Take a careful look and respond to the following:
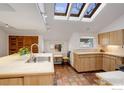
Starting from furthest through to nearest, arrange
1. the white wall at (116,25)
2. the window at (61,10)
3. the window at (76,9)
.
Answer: the white wall at (116,25), the window at (61,10), the window at (76,9)

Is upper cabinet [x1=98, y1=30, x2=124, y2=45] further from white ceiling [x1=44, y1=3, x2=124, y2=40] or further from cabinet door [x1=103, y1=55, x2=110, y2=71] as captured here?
cabinet door [x1=103, y1=55, x2=110, y2=71]

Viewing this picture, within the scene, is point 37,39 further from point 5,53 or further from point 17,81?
point 17,81

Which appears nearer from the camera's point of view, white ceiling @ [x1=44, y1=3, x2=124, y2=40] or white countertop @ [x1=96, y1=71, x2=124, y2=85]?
white countertop @ [x1=96, y1=71, x2=124, y2=85]

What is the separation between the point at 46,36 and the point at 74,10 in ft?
8.40

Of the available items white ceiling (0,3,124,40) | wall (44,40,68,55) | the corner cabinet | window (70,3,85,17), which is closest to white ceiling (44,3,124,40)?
white ceiling (0,3,124,40)

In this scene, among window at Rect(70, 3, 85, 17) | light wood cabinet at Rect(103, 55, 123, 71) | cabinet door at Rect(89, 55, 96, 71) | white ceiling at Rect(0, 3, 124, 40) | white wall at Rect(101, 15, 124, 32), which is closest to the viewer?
white ceiling at Rect(0, 3, 124, 40)

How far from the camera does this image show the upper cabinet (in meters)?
4.17

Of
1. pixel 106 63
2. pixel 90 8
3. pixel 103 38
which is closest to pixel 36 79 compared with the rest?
pixel 90 8

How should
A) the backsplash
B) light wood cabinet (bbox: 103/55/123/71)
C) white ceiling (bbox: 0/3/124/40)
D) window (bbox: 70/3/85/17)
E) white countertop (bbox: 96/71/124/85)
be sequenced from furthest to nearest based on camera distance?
the backsplash, light wood cabinet (bbox: 103/55/123/71), window (bbox: 70/3/85/17), white ceiling (bbox: 0/3/124/40), white countertop (bbox: 96/71/124/85)

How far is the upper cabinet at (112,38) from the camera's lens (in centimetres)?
417

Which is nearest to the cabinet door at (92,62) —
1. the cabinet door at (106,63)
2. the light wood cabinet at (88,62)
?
the light wood cabinet at (88,62)

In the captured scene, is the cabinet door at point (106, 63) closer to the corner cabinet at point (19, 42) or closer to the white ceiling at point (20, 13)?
the white ceiling at point (20, 13)
